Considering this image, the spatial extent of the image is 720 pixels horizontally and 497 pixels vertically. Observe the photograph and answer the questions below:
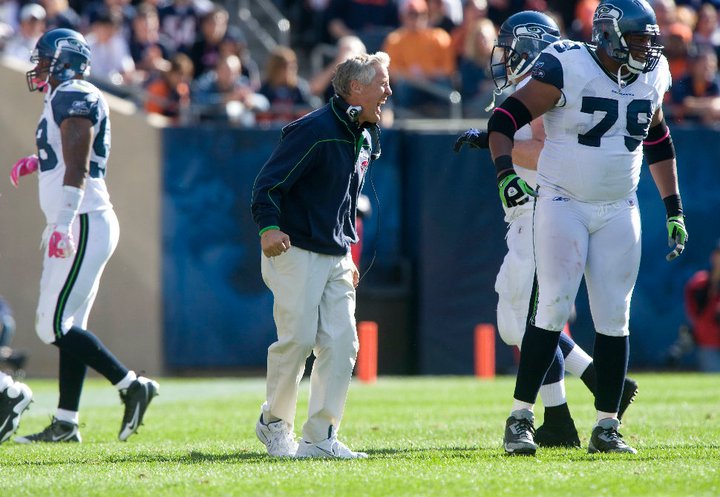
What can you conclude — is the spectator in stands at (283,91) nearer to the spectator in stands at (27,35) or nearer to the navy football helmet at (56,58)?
the spectator in stands at (27,35)

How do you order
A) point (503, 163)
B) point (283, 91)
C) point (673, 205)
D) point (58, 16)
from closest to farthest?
point (503, 163), point (673, 205), point (283, 91), point (58, 16)

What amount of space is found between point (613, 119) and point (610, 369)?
1.12 metres

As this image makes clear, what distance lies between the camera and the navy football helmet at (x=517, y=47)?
6664mm

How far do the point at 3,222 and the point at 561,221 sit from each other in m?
9.29

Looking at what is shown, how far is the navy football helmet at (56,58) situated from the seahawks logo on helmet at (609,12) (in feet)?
9.71

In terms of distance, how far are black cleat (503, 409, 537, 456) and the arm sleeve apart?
1368 mm

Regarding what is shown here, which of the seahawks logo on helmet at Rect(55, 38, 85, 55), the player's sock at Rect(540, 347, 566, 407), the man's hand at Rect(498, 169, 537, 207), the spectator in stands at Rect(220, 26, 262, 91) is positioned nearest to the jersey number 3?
the man's hand at Rect(498, 169, 537, 207)

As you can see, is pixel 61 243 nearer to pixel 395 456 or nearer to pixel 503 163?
pixel 395 456

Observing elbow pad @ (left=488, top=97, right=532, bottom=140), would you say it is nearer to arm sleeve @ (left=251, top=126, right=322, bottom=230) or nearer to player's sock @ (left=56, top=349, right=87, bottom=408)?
arm sleeve @ (left=251, top=126, right=322, bottom=230)

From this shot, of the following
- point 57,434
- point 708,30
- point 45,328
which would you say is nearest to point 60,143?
point 45,328

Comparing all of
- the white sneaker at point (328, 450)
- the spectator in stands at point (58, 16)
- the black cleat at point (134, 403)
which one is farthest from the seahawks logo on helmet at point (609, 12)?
the spectator in stands at point (58, 16)

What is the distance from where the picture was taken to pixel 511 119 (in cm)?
565

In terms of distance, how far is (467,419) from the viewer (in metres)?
8.15

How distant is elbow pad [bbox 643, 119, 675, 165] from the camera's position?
245 inches
